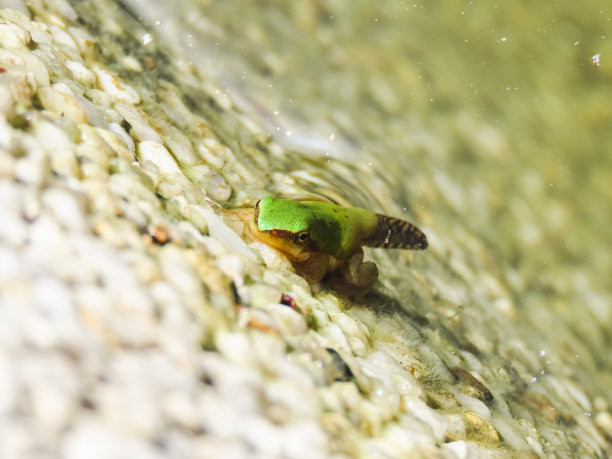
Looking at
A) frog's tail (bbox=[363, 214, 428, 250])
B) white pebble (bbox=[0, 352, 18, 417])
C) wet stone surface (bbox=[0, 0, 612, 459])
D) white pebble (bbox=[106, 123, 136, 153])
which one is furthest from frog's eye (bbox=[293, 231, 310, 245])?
white pebble (bbox=[0, 352, 18, 417])

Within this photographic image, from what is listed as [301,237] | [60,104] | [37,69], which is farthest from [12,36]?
[301,237]

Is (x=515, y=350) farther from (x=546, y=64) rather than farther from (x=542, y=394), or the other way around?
(x=546, y=64)

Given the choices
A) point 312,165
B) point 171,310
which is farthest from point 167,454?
point 312,165

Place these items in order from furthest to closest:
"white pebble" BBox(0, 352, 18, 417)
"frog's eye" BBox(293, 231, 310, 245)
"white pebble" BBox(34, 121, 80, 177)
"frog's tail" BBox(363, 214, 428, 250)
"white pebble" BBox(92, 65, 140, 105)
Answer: "frog's tail" BBox(363, 214, 428, 250), "frog's eye" BBox(293, 231, 310, 245), "white pebble" BBox(92, 65, 140, 105), "white pebble" BBox(34, 121, 80, 177), "white pebble" BBox(0, 352, 18, 417)

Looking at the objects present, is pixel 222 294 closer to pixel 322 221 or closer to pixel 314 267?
pixel 314 267

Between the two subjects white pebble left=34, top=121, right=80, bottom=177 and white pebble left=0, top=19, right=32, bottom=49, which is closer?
white pebble left=34, top=121, right=80, bottom=177

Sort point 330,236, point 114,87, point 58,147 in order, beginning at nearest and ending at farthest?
point 58,147, point 114,87, point 330,236

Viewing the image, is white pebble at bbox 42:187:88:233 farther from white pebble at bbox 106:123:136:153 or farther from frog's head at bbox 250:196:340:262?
frog's head at bbox 250:196:340:262
